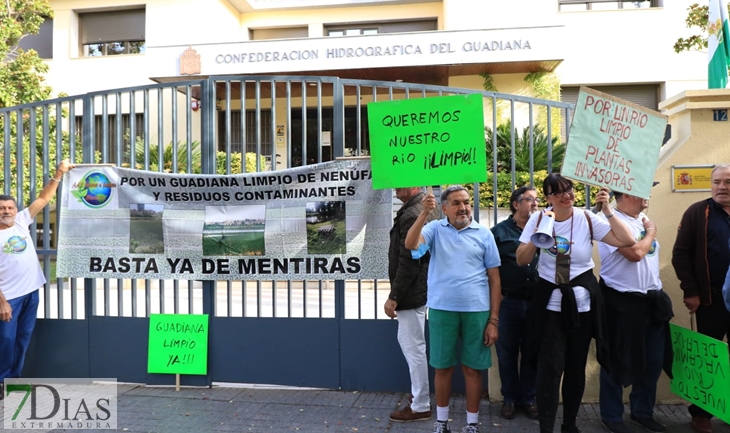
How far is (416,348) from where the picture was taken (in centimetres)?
454

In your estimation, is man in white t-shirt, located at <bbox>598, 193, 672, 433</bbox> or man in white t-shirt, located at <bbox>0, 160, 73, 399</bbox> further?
man in white t-shirt, located at <bbox>0, 160, 73, 399</bbox>

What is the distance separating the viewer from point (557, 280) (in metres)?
3.90

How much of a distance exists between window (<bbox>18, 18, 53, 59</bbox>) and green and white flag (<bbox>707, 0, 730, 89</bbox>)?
1833 centimetres

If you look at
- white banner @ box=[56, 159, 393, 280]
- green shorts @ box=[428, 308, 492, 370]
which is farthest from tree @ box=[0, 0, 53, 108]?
green shorts @ box=[428, 308, 492, 370]

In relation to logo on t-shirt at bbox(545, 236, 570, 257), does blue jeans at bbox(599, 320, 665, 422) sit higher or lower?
lower

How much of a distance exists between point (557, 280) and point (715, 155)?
2.12 meters

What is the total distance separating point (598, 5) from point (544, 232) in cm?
1458

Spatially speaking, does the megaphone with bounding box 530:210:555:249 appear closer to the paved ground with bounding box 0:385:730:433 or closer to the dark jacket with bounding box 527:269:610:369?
the dark jacket with bounding box 527:269:610:369

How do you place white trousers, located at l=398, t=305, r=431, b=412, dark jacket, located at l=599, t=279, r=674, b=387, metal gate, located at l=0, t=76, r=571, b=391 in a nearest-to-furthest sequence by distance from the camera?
1. dark jacket, located at l=599, t=279, r=674, b=387
2. white trousers, located at l=398, t=305, r=431, b=412
3. metal gate, located at l=0, t=76, r=571, b=391

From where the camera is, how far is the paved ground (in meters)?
4.44

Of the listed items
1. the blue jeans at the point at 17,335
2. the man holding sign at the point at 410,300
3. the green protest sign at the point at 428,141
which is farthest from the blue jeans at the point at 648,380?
the blue jeans at the point at 17,335

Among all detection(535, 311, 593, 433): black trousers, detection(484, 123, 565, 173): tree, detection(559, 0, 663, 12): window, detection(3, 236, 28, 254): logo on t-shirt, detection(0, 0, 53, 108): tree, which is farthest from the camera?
detection(559, 0, 663, 12): window

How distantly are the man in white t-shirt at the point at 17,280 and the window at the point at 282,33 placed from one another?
14.0 metres

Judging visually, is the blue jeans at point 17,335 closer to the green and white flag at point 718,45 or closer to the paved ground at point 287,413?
the paved ground at point 287,413
